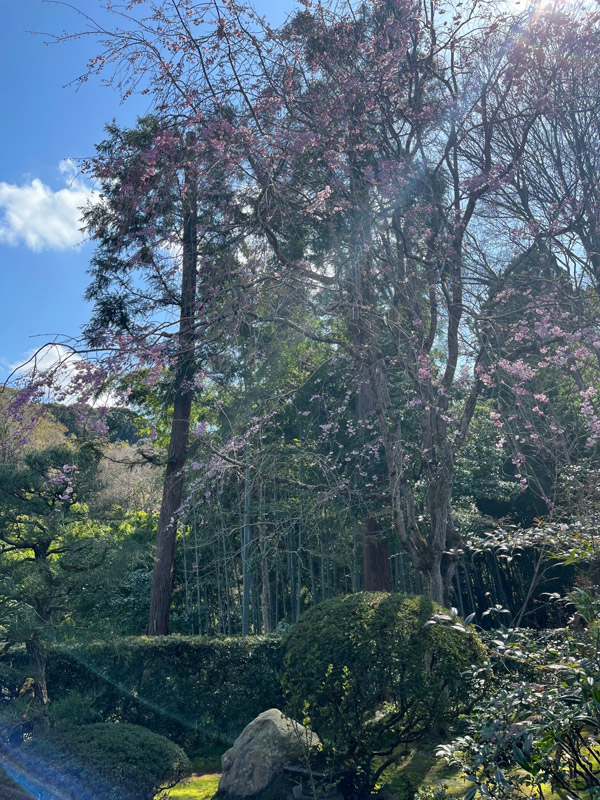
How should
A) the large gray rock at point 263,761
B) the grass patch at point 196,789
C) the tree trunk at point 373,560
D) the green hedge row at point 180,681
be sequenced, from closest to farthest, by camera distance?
the large gray rock at point 263,761
the grass patch at point 196,789
the green hedge row at point 180,681
the tree trunk at point 373,560

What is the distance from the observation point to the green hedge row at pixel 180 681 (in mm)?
6270

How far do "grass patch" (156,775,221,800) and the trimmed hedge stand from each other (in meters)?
0.88

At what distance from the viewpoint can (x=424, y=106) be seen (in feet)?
18.8

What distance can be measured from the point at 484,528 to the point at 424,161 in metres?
5.29

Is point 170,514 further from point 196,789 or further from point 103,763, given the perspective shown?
point 103,763

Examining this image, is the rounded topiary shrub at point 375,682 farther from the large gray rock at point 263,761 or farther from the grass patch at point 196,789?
the grass patch at point 196,789

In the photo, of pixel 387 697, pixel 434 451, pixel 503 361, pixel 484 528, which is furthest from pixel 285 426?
pixel 387 697

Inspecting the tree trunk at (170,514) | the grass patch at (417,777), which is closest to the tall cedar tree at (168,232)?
the tree trunk at (170,514)

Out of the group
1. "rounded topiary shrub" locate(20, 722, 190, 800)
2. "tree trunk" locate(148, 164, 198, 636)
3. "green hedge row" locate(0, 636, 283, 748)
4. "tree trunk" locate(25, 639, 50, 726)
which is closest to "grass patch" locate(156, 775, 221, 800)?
"rounded topiary shrub" locate(20, 722, 190, 800)

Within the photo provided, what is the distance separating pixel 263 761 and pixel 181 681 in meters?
2.07

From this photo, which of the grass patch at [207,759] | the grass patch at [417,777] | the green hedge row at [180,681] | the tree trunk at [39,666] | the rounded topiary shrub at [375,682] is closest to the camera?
the rounded topiary shrub at [375,682]

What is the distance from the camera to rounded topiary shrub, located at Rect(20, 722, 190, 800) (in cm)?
375

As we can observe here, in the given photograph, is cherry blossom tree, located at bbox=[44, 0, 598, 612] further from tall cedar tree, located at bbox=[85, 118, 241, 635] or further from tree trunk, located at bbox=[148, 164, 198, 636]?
tree trunk, located at bbox=[148, 164, 198, 636]

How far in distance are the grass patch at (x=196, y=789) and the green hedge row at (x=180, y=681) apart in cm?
88
